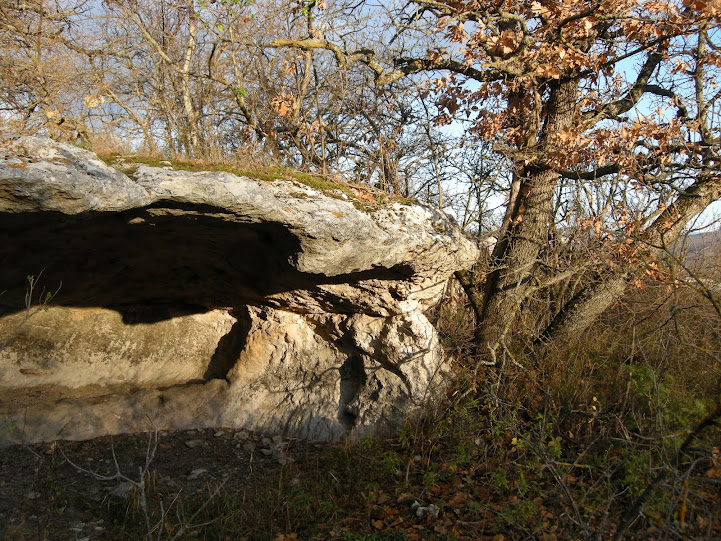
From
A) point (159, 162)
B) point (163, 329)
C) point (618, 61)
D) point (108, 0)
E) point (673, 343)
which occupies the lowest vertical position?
point (163, 329)

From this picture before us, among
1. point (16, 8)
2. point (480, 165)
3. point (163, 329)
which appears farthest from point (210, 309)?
point (16, 8)

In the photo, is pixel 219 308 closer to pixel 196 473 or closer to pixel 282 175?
pixel 196 473

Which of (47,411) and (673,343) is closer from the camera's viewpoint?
(47,411)

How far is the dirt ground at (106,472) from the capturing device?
11.7ft

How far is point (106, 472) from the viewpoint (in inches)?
173

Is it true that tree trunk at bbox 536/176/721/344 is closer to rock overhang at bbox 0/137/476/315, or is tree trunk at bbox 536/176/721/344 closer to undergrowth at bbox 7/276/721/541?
undergrowth at bbox 7/276/721/541

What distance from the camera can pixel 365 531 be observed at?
3545mm

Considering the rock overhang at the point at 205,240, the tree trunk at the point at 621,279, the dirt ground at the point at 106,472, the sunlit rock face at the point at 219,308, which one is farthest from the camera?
the tree trunk at the point at 621,279

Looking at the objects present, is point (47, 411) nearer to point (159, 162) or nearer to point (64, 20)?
point (159, 162)

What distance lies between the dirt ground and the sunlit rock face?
21 cm

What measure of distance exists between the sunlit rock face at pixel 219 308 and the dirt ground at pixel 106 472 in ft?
0.69

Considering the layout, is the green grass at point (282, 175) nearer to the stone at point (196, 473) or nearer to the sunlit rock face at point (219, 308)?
the sunlit rock face at point (219, 308)

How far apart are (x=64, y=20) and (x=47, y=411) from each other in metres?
6.93

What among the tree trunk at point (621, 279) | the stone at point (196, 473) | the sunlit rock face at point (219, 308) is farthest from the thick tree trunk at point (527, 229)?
the stone at point (196, 473)
